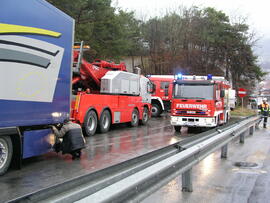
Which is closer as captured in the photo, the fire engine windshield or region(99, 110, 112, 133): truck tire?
region(99, 110, 112, 133): truck tire

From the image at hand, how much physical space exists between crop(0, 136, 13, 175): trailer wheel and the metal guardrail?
11.4 ft

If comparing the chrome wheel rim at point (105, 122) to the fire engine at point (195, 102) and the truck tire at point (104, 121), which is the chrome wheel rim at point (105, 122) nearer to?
the truck tire at point (104, 121)

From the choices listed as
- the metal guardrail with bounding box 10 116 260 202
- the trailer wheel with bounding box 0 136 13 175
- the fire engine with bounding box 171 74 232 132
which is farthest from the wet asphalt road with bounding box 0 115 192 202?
the fire engine with bounding box 171 74 232 132

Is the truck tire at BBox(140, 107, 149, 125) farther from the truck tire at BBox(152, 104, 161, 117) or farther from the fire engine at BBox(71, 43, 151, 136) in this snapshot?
the truck tire at BBox(152, 104, 161, 117)

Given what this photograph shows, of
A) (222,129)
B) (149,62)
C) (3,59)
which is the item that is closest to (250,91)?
(149,62)

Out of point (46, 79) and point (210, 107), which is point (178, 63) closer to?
point (210, 107)

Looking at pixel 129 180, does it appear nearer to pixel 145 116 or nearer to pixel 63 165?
pixel 63 165

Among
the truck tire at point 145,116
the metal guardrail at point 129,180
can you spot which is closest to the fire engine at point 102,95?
the truck tire at point 145,116

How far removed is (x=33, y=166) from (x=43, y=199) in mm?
5560

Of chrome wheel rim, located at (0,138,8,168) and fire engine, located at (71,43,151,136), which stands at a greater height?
fire engine, located at (71,43,151,136)

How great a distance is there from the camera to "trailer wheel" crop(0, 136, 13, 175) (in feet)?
21.3

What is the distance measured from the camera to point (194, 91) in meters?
15.2

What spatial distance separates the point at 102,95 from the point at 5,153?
7807mm

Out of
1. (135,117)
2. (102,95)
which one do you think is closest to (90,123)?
(102,95)
